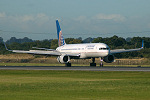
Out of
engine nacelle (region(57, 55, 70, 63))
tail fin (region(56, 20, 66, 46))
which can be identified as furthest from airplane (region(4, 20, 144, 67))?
tail fin (region(56, 20, 66, 46))

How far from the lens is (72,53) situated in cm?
8894

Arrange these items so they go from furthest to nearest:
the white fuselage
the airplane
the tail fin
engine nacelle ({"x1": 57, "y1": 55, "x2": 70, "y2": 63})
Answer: the tail fin → engine nacelle ({"x1": 57, "y1": 55, "x2": 70, "y2": 63}) → the airplane → the white fuselage

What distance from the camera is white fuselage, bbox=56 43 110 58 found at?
79.4m

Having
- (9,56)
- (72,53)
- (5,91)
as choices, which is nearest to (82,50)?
(72,53)

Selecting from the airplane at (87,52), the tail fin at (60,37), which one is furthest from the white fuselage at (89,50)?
the tail fin at (60,37)

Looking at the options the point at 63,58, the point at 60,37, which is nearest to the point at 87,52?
the point at 63,58

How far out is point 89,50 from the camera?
82188 mm

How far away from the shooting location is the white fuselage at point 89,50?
7944cm

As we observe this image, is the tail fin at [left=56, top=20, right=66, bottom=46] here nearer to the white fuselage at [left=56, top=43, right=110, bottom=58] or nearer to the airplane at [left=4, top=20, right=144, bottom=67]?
the airplane at [left=4, top=20, right=144, bottom=67]

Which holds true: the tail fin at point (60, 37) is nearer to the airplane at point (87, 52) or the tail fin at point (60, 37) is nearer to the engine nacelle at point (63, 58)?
the airplane at point (87, 52)

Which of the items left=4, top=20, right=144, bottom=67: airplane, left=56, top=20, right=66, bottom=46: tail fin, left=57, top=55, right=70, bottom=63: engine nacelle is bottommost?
left=57, top=55, right=70, bottom=63: engine nacelle

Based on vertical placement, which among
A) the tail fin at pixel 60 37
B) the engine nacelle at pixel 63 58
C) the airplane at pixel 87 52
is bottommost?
the engine nacelle at pixel 63 58

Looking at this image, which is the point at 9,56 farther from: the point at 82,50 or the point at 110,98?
the point at 110,98

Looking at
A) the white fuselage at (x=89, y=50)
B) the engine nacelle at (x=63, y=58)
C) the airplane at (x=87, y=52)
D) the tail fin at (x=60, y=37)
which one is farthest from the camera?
the tail fin at (x=60, y=37)
